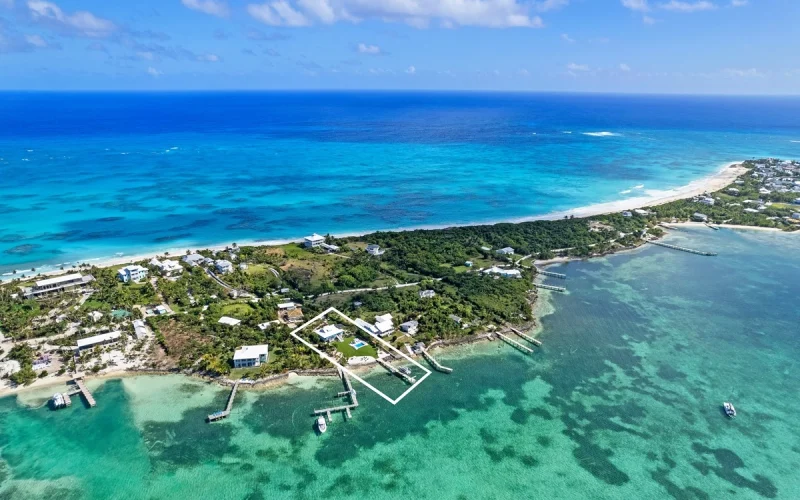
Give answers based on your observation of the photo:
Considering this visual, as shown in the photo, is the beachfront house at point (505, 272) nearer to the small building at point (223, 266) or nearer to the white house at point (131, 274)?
the small building at point (223, 266)

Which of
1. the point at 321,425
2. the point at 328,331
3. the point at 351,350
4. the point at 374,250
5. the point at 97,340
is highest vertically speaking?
the point at 374,250

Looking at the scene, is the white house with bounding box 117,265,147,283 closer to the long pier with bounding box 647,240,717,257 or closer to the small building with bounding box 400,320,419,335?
the small building with bounding box 400,320,419,335

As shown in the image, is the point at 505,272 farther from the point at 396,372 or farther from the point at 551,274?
the point at 396,372

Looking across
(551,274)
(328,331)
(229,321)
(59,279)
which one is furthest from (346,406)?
(59,279)

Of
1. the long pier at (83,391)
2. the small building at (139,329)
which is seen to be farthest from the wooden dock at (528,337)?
the long pier at (83,391)

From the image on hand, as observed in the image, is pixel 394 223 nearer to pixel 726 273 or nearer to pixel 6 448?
pixel 726 273

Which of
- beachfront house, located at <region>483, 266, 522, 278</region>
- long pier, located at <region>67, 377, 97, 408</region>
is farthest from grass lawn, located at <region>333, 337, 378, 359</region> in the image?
beachfront house, located at <region>483, 266, 522, 278</region>
